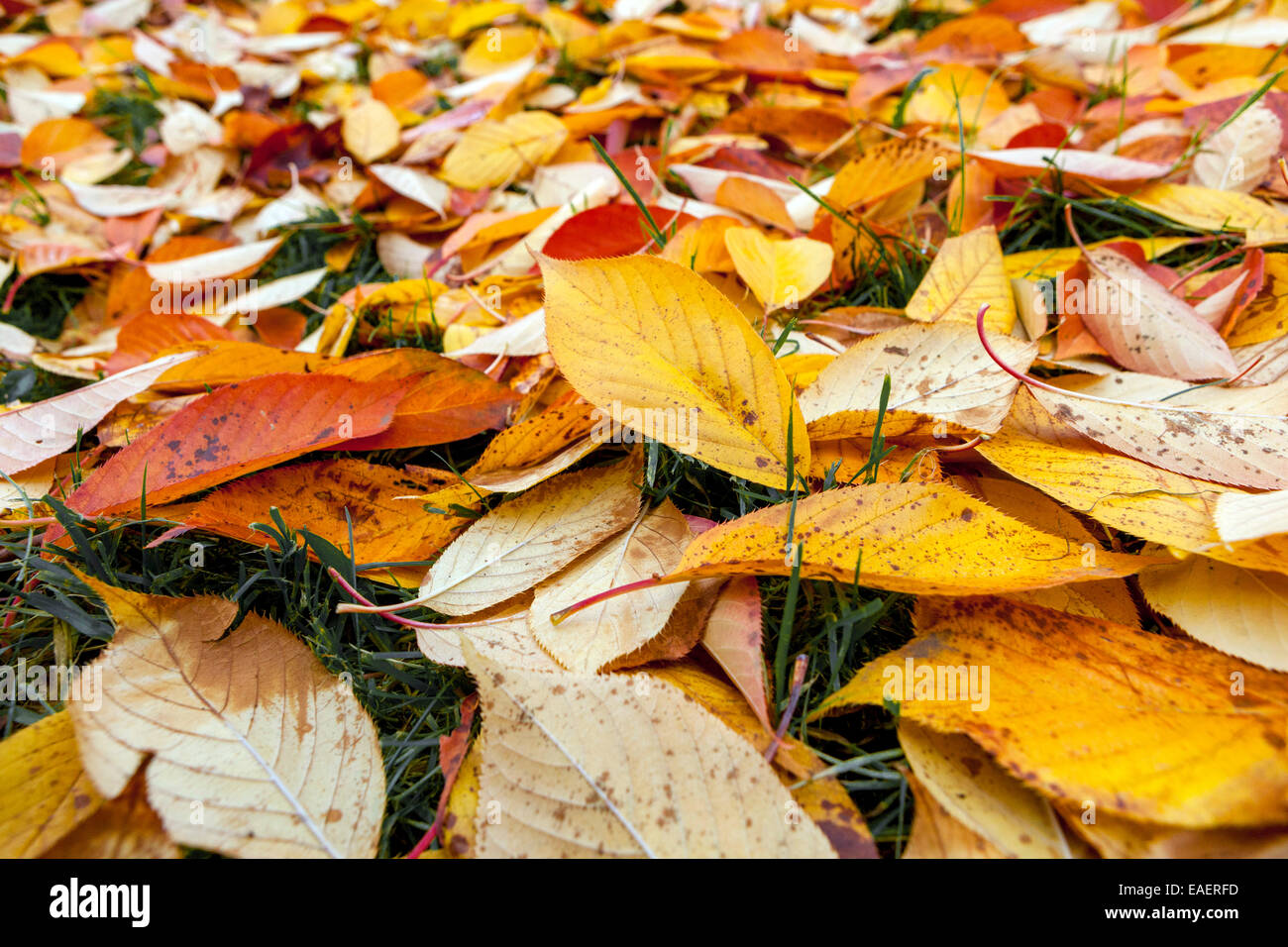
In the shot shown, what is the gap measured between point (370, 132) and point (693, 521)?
154 cm

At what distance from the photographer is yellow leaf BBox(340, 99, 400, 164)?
1.87 meters

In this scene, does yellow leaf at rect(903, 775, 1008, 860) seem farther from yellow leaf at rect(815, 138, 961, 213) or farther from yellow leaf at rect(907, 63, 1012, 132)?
yellow leaf at rect(907, 63, 1012, 132)

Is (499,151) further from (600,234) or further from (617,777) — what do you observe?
(617,777)

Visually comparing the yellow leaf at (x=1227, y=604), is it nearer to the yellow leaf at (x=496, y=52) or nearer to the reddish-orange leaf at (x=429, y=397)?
the reddish-orange leaf at (x=429, y=397)

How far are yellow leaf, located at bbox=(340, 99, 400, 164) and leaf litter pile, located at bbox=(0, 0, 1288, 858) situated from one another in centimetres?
35

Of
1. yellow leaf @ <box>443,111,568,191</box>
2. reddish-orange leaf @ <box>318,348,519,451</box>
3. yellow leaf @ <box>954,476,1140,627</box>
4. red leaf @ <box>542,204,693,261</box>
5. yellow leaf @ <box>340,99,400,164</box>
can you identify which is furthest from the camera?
yellow leaf @ <box>340,99,400,164</box>

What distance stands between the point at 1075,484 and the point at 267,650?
2.97ft

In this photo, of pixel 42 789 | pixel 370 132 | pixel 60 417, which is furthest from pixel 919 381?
pixel 370 132

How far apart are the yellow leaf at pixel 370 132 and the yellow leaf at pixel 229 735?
1399 mm

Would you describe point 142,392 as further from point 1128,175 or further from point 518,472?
point 1128,175

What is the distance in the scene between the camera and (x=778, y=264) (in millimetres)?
1170

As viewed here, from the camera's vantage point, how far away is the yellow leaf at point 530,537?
87 cm
